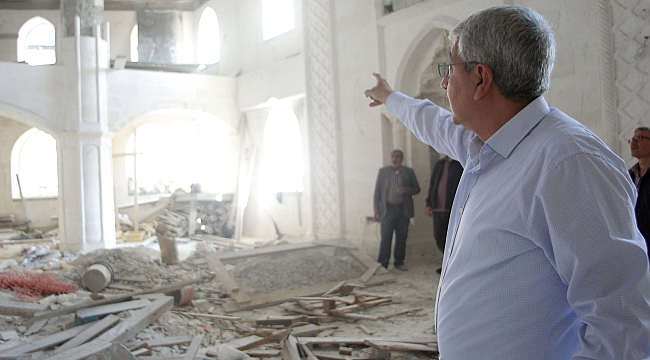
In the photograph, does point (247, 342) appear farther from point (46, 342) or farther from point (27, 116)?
point (27, 116)

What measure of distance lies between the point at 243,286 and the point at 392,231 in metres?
2.61

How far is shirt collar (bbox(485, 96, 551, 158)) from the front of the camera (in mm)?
1272

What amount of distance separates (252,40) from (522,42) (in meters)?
12.6

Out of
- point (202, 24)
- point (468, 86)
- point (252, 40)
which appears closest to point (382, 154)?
point (252, 40)

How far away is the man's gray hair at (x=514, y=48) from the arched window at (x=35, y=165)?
55.5 ft

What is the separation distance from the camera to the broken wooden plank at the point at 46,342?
4082 millimetres

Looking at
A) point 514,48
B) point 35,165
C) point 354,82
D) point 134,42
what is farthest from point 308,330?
point 134,42

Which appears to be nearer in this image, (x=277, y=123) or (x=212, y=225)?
(x=277, y=123)

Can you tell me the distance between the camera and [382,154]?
28.9ft

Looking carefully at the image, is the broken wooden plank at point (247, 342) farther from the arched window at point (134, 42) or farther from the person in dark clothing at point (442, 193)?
the arched window at point (134, 42)

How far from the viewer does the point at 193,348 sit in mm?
4301

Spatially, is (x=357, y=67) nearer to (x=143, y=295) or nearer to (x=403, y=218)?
(x=403, y=218)

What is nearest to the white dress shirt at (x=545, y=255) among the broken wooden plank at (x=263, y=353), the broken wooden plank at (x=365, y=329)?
the broken wooden plank at (x=263, y=353)

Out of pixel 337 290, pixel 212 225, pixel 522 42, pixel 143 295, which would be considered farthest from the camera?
pixel 212 225
